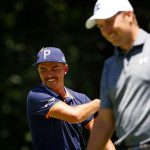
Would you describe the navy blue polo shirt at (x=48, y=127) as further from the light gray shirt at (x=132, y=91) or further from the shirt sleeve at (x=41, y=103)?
the light gray shirt at (x=132, y=91)

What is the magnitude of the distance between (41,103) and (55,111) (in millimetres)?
207

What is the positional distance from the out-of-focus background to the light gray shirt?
7.14 m

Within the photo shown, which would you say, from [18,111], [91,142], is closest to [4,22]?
[18,111]

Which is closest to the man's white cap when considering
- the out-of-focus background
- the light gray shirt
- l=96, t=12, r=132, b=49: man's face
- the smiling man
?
l=96, t=12, r=132, b=49: man's face

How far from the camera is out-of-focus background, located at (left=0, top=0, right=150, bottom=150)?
10695 mm

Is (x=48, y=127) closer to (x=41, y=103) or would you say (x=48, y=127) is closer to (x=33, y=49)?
(x=41, y=103)

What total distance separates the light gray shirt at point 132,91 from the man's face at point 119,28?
0.09 m

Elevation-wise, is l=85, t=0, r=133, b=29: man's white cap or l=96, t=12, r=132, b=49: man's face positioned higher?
l=85, t=0, r=133, b=29: man's white cap

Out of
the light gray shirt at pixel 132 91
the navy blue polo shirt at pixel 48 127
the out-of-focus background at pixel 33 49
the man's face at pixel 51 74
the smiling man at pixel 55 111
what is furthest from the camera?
the out-of-focus background at pixel 33 49

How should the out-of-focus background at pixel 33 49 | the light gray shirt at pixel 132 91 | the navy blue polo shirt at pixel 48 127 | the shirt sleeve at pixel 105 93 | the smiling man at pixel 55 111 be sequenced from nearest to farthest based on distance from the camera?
the light gray shirt at pixel 132 91 < the shirt sleeve at pixel 105 93 < the smiling man at pixel 55 111 < the navy blue polo shirt at pixel 48 127 < the out-of-focus background at pixel 33 49

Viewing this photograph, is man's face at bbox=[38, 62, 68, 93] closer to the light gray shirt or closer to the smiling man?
the smiling man

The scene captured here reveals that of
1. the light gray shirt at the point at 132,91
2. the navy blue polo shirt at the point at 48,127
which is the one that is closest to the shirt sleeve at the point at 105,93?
the light gray shirt at the point at 132,91

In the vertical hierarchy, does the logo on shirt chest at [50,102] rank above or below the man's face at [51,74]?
below

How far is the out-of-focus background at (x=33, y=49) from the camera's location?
35.1 ft
